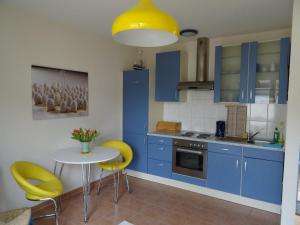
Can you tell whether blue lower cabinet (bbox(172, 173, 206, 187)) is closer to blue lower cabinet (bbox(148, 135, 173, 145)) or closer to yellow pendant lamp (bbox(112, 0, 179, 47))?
blue lower cabinet (bbox(148, 135, 173, 145))

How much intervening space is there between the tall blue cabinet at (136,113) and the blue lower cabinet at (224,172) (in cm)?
112

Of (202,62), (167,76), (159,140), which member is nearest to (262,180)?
(159,140)

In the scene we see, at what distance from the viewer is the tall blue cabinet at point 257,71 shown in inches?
106

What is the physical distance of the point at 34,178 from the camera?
2420 mm

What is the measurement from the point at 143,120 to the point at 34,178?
181 centimetres

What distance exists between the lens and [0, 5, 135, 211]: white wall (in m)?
2.32

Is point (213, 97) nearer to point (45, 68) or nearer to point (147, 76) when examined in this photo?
point (147, 76)

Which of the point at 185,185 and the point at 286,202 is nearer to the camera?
the point at 286,202

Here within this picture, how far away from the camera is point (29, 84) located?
252 centimetres

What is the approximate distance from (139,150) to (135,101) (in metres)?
0.86

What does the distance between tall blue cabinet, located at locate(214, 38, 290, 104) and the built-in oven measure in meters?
0.81

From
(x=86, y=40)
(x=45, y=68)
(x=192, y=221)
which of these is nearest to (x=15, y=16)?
(x=45, y=68)

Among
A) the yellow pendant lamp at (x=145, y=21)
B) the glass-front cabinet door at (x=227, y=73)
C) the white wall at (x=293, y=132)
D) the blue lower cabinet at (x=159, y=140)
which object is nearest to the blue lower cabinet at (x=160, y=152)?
the blue lower cabinet at (x=159, y=140)

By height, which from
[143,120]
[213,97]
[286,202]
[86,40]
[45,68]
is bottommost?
[286,202]
